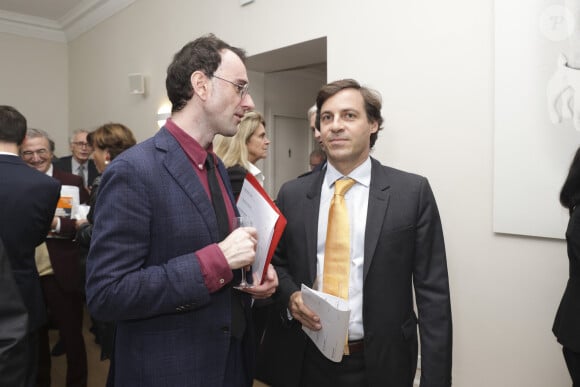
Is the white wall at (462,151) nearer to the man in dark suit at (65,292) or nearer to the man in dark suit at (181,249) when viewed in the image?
the man in dark suit at (181,249)

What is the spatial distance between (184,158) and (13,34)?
725 cm

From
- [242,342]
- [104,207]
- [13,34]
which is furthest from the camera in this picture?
[13,34]

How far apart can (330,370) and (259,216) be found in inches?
25.1

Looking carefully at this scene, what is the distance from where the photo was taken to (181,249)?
1186mm

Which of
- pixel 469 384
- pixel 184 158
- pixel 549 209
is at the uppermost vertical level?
pixel 184 158

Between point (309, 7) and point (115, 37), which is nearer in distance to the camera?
point (309, 7)

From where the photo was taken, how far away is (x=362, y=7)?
297 cm

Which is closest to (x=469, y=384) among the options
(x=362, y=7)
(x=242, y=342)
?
(x=242, y=342)

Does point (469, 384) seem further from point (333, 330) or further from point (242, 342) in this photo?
point (242, 342)

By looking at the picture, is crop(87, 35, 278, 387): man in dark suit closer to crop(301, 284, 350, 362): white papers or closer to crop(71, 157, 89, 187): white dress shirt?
crop(301, 284, 350, 362): white papers

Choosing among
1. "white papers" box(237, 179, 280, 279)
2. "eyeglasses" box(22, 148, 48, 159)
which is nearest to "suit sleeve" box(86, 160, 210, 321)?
"white papers" box(237, 179, 280, 279)

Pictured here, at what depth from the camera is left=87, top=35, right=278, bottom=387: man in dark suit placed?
1.10 metres

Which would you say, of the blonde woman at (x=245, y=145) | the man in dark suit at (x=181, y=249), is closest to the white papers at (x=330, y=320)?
the man in dark suit at (x=181, y=249)

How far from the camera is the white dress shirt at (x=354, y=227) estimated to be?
5.03ft
